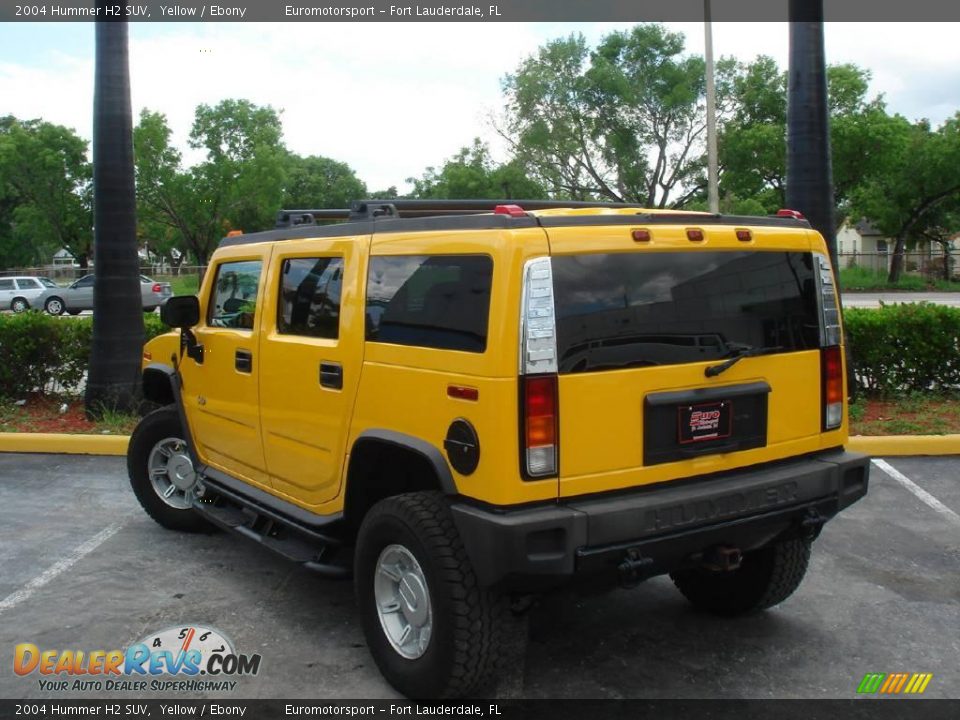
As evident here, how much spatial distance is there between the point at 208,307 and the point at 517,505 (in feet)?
9.24

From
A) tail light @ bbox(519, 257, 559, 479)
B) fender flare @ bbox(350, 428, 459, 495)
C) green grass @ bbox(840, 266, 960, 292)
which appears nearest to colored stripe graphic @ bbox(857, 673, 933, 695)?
tail light @ bbox(519, 257, 559, 479)

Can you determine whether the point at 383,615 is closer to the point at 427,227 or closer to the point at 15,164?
the point at 427,227

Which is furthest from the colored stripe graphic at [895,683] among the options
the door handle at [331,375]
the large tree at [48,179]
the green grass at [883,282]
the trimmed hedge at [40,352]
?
the large tree at [48,179]

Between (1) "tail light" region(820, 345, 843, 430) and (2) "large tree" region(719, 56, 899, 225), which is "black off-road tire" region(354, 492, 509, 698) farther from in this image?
(2) "large tree" region(719, 56, 899, 225)

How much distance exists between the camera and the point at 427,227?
12.0 ft

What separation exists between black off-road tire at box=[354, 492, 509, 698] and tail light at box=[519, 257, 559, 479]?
0.46m

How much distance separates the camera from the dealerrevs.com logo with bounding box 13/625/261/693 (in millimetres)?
3863

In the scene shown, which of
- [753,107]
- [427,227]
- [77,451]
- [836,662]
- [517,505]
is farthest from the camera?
[753,107]

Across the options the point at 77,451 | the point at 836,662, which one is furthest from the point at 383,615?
the point at 77,451

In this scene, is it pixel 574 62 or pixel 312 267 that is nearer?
pixel 312 267

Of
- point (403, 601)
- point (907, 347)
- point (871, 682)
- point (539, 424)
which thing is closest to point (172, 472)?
point (403, 601)

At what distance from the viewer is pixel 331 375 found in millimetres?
4012

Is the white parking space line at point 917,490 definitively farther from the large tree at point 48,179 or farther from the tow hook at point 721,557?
the large tree at point 48,179

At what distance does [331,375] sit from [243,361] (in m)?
0.95
